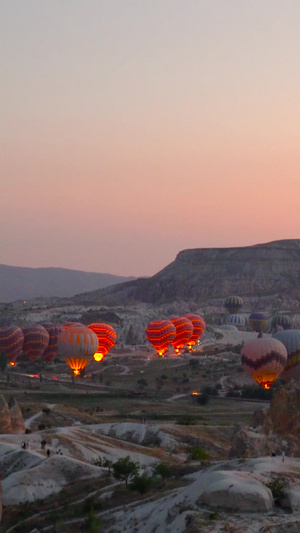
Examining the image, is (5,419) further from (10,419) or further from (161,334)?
(161,334)

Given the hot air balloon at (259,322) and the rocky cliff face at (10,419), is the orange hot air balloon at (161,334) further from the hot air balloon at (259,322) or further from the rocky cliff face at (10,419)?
the rocky cliff face at (10,419)

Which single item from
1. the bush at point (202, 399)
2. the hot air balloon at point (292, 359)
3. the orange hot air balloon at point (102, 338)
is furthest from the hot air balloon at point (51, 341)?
the hot air balloon at point (292, 359)

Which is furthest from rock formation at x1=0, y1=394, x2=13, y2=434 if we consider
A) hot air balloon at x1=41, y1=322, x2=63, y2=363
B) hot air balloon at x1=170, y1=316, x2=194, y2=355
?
hot air balloon at x1=170, y1=316, x2=194, y2=355

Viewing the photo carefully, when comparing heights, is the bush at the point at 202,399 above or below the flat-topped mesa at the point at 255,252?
below

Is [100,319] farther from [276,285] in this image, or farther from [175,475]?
[175,475]

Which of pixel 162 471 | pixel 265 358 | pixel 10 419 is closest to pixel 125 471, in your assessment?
pixel 162 471

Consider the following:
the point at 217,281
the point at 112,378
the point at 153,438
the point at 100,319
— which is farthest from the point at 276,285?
the point at 153,438
